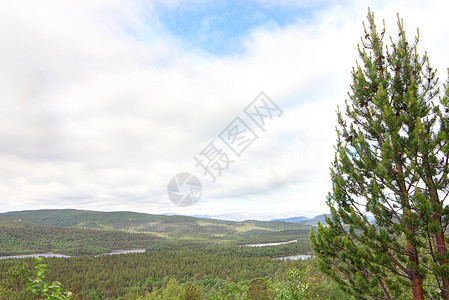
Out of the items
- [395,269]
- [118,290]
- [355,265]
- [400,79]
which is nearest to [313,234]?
[355,265]

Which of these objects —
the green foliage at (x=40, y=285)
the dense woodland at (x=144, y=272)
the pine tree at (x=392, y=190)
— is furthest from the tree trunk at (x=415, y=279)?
the dense woodland at (x=144, y=272)

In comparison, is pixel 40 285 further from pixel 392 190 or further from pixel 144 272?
pixel 144 272

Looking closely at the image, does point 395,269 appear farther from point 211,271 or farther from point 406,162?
point 211,271

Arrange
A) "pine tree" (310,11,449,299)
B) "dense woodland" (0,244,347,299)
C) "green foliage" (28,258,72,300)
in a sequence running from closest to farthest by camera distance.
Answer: "green foliage" (28,258,72,300), "pine tree" (310,11,449,299), "dense woodland" (0,244,347,299)

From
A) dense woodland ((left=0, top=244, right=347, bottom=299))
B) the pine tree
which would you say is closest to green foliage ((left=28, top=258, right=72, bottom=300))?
the pine tree

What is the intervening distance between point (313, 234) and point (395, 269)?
2829mm

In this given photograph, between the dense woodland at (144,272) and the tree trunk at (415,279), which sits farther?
the dense woodland at (144,272)

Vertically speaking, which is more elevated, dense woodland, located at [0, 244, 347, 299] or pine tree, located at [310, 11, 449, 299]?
pine tree, located at [310, 11, 449, 299]

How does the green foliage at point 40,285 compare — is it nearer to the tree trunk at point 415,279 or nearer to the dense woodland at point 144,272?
the tree trunk at point 415,279

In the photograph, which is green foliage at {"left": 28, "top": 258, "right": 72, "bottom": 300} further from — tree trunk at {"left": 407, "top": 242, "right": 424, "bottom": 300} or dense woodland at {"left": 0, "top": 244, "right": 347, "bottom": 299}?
dense woodland at {"left": 0, "top": 244, "right": 347, "bottom": 299}

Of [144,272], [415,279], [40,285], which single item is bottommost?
[144,272]

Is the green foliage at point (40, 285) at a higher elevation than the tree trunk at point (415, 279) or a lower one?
higher

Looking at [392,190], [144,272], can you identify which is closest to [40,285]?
[392,190]

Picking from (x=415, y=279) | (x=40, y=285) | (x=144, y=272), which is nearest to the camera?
(x=40, y=285)
